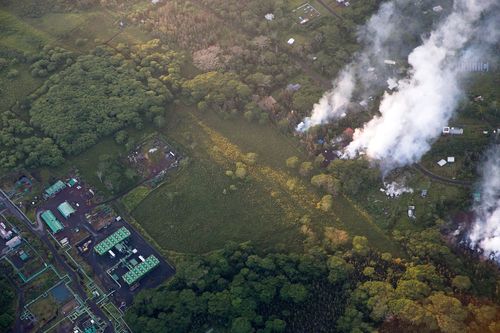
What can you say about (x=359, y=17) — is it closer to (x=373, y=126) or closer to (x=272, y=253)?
(x=373, y=126)

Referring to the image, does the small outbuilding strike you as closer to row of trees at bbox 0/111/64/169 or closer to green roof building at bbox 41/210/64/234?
green roof building at bbox 41/210/64/234

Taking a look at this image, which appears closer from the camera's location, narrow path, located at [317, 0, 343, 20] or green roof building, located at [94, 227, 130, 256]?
green roof building, located at [94, 227, 130, 256]

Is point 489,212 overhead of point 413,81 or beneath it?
beneath

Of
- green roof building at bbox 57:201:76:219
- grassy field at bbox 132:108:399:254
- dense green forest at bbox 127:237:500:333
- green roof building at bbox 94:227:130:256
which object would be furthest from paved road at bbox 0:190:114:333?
grassy field at bbox 132:108:399:254

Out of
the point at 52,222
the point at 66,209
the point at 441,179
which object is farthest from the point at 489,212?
the point at 52,222

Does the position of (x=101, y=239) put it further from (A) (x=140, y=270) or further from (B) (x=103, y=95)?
(B) (x=103, y=95)

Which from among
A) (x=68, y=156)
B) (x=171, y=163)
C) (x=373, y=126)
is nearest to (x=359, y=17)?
(x=373, y=126)
